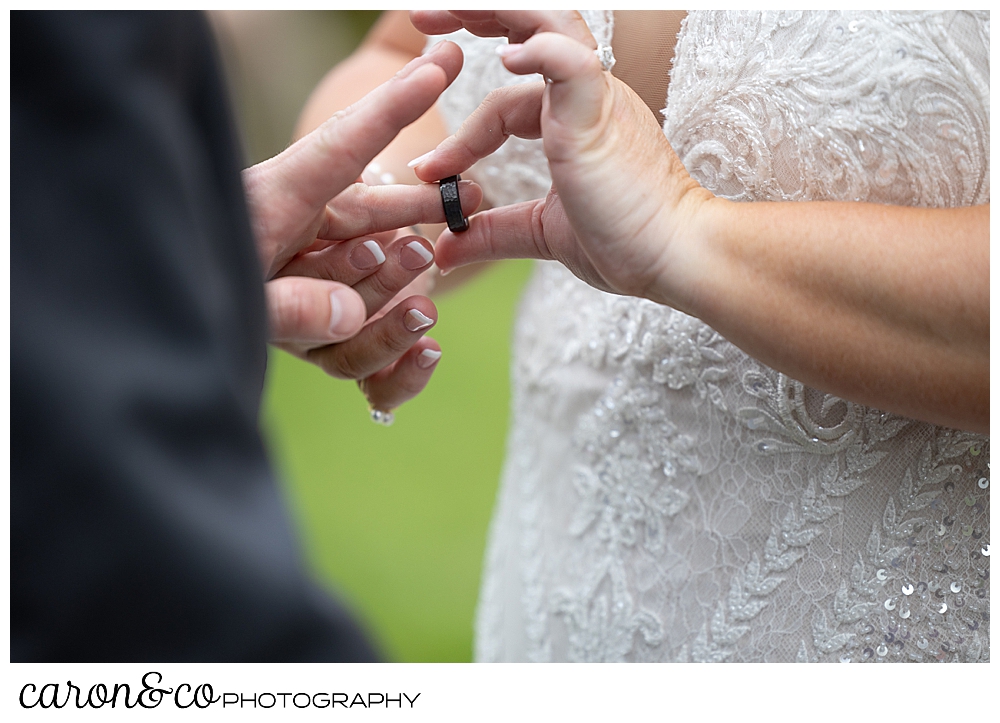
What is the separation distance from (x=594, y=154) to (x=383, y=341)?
31 centimetres

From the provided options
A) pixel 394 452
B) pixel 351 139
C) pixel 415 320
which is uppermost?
pixel 351 139

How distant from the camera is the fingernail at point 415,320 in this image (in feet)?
2.44

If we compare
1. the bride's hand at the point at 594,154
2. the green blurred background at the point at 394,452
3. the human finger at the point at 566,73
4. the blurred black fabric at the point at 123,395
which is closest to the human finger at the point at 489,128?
the bride's hand at the point at 594,154

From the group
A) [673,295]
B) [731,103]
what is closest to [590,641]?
[673,295]

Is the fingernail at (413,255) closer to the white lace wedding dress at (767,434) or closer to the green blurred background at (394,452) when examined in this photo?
the white lace wedding dress at (767,434)

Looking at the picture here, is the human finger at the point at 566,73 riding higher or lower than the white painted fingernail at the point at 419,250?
higher

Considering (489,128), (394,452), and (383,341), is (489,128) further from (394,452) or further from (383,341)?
(394,452)

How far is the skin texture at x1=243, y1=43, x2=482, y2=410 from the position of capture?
1.92 ft

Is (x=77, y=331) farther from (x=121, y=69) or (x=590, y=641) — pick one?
(x=590, y=641)

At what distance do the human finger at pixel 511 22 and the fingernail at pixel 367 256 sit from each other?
0.21m

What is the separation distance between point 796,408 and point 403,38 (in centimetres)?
73

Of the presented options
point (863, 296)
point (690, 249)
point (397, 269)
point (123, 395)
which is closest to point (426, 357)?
point (397, 269)

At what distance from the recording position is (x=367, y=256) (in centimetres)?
71
